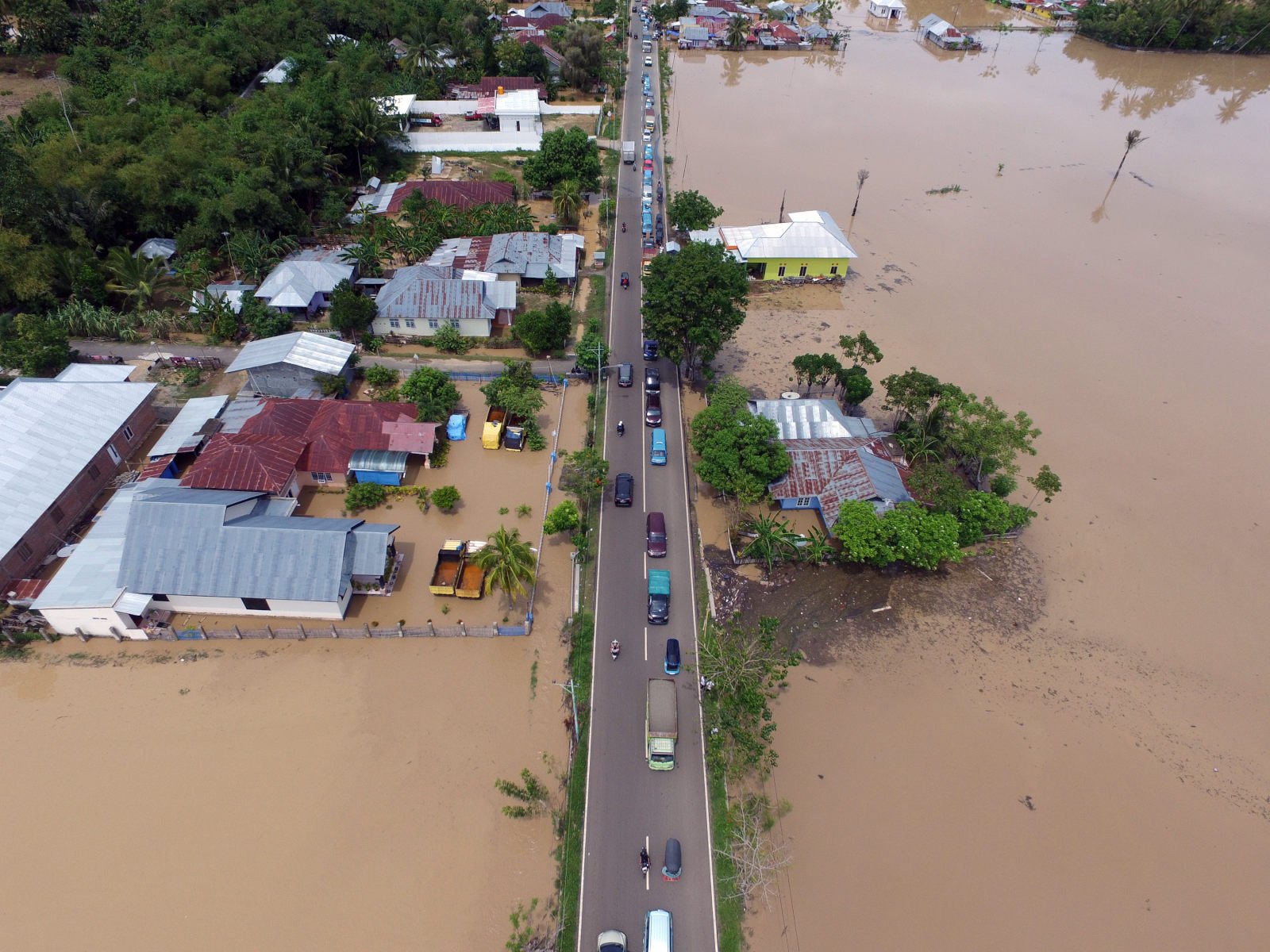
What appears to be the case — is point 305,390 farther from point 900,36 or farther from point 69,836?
point 900,36

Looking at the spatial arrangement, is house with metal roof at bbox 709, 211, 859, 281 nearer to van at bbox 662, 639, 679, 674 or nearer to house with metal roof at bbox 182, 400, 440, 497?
house with metal roof at bbox 182, 400, 440, 497

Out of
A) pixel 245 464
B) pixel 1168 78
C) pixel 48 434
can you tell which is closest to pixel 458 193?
pixel 245 464

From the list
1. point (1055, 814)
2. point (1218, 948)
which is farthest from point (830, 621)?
point (1218, 948)

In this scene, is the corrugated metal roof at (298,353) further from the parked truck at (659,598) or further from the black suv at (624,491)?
the parked truck at (659,598)

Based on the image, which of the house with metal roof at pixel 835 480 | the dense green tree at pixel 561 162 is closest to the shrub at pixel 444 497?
Result: the house with metal roof at pixel 835 480

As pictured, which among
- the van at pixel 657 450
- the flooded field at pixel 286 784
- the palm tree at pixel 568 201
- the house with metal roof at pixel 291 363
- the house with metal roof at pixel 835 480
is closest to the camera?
the flooded field at pixel 286 784

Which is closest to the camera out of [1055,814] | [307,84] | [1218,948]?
[1218,948]

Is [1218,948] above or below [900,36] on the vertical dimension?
below

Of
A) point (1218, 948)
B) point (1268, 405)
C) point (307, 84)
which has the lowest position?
point (1218, 948)
